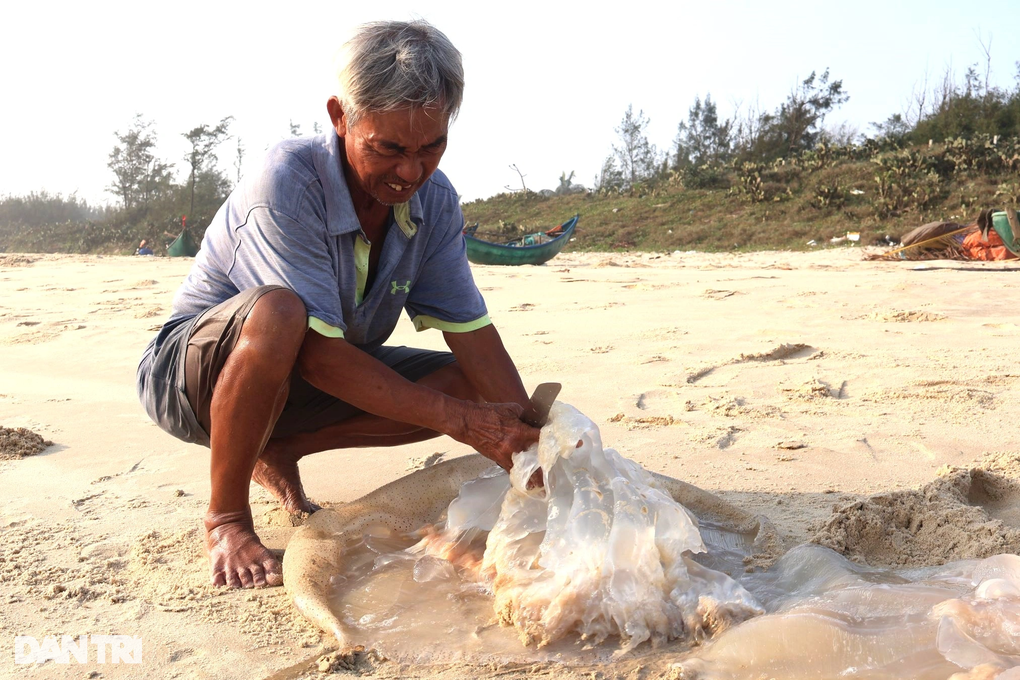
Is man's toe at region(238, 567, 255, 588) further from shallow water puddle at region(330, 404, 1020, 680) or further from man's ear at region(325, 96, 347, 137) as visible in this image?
man's ear at region(325, 96, 347, 137)

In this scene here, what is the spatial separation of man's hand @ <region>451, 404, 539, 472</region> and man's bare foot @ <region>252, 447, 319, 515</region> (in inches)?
27.6

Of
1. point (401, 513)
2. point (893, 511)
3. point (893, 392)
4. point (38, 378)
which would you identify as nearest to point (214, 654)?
point (401, 513)

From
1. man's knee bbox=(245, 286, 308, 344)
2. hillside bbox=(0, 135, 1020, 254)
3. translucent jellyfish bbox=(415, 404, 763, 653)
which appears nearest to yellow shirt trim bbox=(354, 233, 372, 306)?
man's knee bbox=(245, 286, 308, 344)

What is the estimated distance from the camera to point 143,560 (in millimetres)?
1920

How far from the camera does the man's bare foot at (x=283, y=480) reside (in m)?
2.27

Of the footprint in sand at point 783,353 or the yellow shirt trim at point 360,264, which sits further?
the footprint in sand at point 783,353

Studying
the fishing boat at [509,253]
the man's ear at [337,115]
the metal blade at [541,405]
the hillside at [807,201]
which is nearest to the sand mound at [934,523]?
the metal blade at [541,405]

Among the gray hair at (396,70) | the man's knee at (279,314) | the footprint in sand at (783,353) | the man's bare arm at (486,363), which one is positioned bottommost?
the footprint in sand at (783,353)

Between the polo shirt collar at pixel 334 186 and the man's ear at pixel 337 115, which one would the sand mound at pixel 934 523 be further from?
the man's ear at pixel 337 115

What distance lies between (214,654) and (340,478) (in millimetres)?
1085

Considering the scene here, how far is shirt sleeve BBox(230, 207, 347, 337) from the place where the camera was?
1.84 m

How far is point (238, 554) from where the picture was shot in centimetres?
187

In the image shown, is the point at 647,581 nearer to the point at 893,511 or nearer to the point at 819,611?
the point at 819,611

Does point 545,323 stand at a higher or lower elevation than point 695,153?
lower
